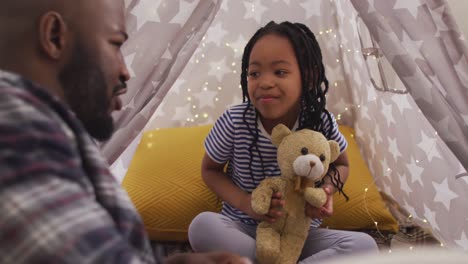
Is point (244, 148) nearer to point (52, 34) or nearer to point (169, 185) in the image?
point (169, 185)

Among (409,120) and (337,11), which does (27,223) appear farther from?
(337,11)

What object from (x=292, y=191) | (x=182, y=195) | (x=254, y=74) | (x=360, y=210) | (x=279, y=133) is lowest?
(x=182, y=195)

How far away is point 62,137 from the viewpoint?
1.74 ft

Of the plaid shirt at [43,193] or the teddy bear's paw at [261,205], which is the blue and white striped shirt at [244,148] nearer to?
the teddy bear's paw at [261,205]

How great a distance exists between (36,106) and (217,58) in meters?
1.42

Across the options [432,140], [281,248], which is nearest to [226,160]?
[281,248]

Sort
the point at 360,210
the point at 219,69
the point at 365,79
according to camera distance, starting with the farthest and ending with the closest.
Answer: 1. the point at 219,69
2. the point at 365,79
3. the point at 360,210

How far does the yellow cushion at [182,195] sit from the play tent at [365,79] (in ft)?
0.37

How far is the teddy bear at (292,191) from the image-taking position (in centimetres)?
111

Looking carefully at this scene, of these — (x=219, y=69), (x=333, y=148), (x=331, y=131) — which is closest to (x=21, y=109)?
(x=333, y=148)

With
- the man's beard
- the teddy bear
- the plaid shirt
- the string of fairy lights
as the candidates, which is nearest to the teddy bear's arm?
the teddy bear

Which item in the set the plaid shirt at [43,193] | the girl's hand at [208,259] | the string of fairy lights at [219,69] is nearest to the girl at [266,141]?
the girl's hand at [208,259]

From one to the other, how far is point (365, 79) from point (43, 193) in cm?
151

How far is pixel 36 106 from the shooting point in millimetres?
538
